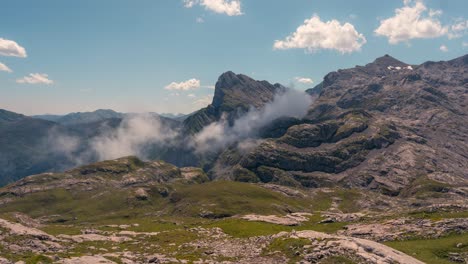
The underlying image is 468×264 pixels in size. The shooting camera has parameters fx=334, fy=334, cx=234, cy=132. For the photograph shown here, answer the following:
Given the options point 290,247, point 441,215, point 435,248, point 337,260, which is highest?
point 337,260

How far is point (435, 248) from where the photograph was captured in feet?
213

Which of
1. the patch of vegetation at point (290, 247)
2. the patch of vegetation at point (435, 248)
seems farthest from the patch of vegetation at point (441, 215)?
the patch of vegetation at point (290, 247)

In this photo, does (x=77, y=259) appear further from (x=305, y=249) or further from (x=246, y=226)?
(x=246, y=226)

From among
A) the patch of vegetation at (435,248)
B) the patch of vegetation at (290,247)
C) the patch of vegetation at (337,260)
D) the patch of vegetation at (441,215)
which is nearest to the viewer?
the patch of vegetation at (337,260)

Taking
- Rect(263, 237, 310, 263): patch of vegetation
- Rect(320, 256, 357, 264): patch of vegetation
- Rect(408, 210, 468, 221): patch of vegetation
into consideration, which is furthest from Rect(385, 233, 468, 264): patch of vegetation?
Rect(408, 210, 468, 221): patch of vegetation

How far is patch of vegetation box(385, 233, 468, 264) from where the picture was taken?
61094 mm

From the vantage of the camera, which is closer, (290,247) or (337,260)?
(337,260)

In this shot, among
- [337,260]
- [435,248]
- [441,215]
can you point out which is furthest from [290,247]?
[441,215]

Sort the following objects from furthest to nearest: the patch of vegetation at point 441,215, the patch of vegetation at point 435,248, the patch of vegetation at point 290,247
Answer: the patch of vegetation at point 441,215, the patch of vegetation at point 435,248, the patch of vegetation at point 290,247

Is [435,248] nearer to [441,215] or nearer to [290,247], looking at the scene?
[290,247]

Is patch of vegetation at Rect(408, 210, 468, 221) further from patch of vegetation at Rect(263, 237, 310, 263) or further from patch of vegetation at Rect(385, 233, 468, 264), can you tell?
patch of vegetation at Rect(263, 237, 310, 263)

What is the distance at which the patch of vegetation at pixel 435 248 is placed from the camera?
200 feet

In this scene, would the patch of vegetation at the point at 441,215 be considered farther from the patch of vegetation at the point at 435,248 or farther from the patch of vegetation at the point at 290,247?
the patch of vegetation at the point at 290,247

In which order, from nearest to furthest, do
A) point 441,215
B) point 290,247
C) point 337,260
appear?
point 337,260
point 290,247
point 441,215
